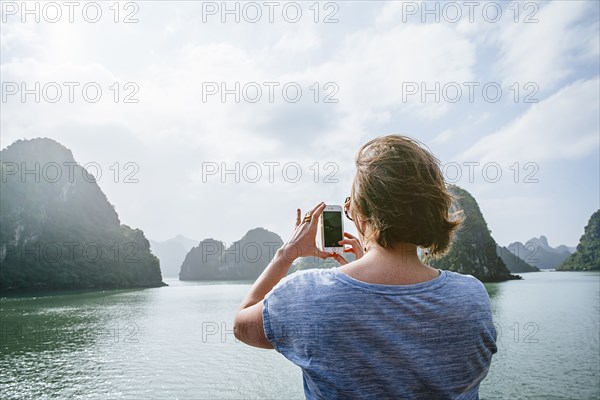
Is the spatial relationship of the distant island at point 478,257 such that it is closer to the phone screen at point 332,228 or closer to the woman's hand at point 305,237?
the phone screen at point 332,228

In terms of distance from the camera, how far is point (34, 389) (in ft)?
46.2

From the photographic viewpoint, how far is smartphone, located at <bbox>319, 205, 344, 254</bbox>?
1437mm

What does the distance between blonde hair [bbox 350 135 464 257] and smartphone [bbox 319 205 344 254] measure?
0.35 metres

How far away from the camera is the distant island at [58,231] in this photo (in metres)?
85.8

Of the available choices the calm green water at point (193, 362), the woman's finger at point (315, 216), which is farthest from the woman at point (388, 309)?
the calm green water at point (193, 362)

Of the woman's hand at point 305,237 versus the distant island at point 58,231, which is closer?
the woman's hand at point 305,237

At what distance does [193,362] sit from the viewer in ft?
62.2

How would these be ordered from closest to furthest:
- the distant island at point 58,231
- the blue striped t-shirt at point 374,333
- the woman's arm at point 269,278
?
the blue striped t-shirt at point 374,333, the woman's arm at point 269,278, the distant island at point 58,231

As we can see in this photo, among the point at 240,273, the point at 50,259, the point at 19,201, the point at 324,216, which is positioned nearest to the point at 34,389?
the point at 324,216

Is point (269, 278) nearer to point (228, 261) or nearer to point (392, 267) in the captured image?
point (392, 267)

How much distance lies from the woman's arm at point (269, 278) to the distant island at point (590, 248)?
158 m

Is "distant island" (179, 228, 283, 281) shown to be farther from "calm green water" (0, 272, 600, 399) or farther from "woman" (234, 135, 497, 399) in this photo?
"woman" (234, 135, 497, 399)

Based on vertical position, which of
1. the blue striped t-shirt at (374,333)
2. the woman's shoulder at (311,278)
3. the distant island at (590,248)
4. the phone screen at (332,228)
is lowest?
the distant island at (590,248)

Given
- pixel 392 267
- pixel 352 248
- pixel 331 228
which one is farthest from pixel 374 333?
pixel 331 228
